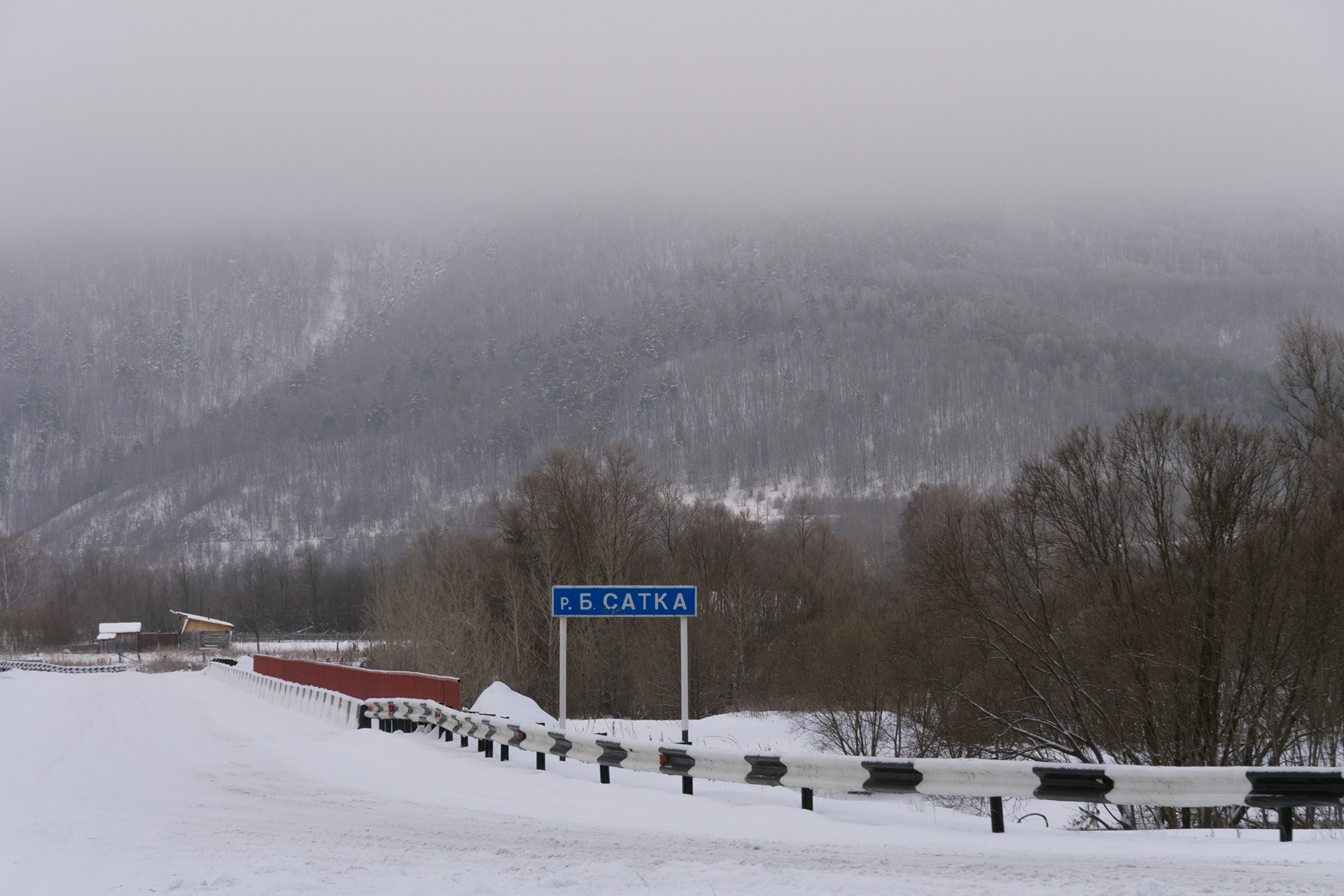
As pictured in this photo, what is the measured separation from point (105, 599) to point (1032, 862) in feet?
617

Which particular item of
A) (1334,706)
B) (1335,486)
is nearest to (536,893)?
(1334,706)

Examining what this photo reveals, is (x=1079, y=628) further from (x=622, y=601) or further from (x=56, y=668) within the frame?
(x=56, y=668)

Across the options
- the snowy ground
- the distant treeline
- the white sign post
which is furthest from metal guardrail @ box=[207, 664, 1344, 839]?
the distant treeline

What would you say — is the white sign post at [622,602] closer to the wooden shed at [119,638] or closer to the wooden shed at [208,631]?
the wooden shed at [208,631]

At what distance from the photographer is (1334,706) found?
80.9 ft

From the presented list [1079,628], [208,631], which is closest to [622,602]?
[1079,628]

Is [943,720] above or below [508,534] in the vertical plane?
below

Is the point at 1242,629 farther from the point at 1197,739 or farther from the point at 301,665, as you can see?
the point at 301,665

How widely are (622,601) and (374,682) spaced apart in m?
9.81

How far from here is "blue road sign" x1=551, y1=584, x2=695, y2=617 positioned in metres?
17.9

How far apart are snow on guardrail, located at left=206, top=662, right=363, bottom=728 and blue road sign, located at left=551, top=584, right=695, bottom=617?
26.3 ft

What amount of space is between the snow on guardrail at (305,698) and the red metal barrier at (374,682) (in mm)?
443

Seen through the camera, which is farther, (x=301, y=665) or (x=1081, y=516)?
(x=301, y=665)

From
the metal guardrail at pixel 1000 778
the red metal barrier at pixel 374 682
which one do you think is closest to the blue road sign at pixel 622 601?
the metal guardrail at pixel 1000 778
